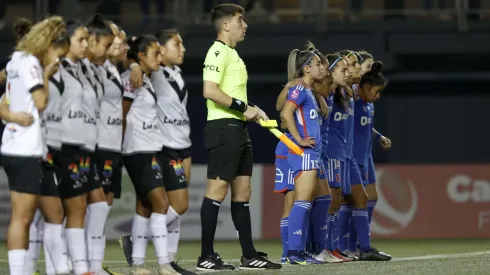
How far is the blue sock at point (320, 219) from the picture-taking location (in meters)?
9.84

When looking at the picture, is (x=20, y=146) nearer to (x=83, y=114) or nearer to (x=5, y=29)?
(x=83, y=114)

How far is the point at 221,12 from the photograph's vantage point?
29.5ft

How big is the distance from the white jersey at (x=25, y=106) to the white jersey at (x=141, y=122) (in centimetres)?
128

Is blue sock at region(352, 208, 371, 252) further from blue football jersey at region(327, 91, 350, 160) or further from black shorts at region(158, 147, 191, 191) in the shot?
black shorts at region(158, 147, 191, 191)

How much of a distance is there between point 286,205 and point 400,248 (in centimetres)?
456

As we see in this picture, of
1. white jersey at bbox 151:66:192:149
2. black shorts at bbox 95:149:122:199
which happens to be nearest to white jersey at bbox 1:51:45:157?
black shorts at bbox 95:149:122:199

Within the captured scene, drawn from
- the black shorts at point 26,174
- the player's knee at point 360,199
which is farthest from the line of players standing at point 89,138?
the player's knee at point 360,199

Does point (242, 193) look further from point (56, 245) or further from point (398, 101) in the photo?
point (398, 101)

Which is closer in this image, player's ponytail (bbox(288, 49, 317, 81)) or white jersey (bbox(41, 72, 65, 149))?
white jersey (bbox(41, 72, 65, 149))

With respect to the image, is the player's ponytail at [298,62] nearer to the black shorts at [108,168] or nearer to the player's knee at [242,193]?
the player's knee at [242,193]

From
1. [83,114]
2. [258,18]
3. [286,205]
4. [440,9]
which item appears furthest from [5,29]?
[83,114]

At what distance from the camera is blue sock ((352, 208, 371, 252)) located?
10.4 meters

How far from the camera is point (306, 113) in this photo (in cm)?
955

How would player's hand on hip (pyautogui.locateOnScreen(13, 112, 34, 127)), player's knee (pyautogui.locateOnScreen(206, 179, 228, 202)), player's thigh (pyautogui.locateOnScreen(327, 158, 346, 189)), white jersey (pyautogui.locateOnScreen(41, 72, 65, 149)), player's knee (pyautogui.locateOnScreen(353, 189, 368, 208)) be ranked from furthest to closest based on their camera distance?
1. player's knee (pyautogui.locateOnScreen(353, 189, 368, 208))
2. player's thigh (pyautogui.locateOnScreen(327, 158, 346, 189))
3. player's knee (pyautogui.locateOnScreen(206, 179, 228, 202))
4. white jersey (pyautogui.locateOnScreen(41, 72, 65, 149))
5. player's hand on hip (pyautogui.locateOnScreen(13, 112, 34, 127))
